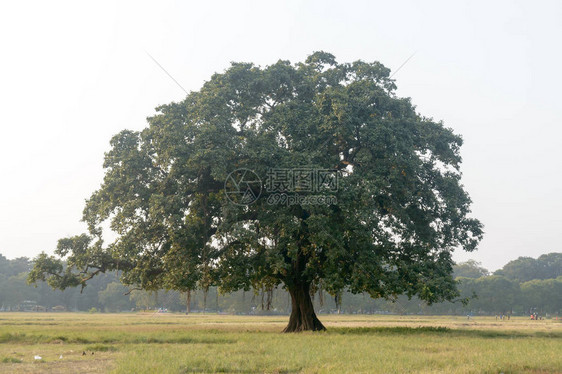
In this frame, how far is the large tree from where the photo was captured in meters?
25.6

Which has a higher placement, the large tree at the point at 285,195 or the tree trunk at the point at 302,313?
the large tree at the point at 285,195

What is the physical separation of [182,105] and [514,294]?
10249 cm

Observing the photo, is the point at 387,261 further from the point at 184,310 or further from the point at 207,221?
the point at 184,310

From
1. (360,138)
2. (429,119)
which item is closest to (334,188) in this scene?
(360,138)

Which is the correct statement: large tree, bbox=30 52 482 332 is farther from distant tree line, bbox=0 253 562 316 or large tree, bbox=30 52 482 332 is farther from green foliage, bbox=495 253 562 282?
green foliage, bbox=495 253 562 282

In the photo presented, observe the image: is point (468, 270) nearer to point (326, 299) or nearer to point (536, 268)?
point (536, 268)

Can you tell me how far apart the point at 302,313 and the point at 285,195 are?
8.12m

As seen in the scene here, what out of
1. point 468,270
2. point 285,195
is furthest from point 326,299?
point 285,195

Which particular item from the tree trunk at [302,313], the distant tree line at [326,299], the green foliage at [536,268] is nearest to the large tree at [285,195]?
the tree trunk at [302,313]

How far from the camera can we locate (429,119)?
3080 centimetres

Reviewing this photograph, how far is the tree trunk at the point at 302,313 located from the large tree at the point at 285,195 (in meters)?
0.08

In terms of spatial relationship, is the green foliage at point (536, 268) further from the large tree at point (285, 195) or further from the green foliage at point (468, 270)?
the large tree at point (285, 195)

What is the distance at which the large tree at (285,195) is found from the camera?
84.0ft

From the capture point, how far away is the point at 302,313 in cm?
Result: 3011
